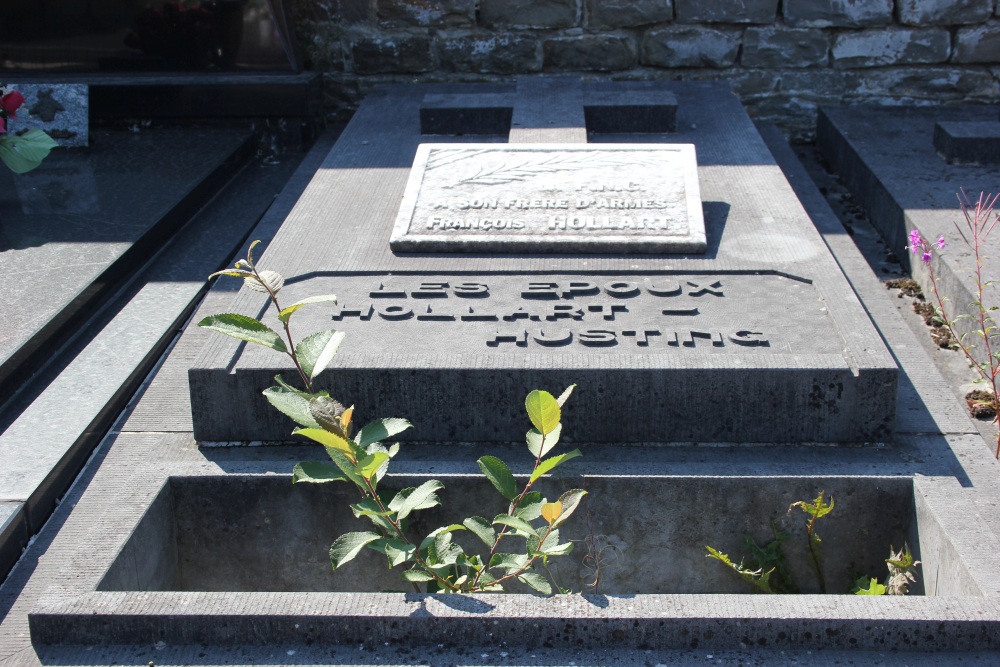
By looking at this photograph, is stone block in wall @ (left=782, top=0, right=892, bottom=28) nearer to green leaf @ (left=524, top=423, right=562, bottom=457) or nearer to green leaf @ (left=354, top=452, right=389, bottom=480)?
green leaf @ (left=524, top=423, right=562, bottom=457)

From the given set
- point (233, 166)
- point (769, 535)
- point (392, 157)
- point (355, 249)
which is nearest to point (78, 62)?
point (233, 166)

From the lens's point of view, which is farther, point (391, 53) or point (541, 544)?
point (391, 53)

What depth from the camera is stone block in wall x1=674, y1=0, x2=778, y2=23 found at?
17.2 ft

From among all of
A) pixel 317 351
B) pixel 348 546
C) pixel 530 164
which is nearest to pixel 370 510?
pixel 348 546

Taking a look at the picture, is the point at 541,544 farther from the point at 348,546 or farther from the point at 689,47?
the point at 689,47

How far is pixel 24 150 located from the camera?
413 cm

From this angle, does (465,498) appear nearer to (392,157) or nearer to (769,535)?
(769,535)

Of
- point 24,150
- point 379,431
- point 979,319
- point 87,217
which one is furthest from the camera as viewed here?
point 24,150

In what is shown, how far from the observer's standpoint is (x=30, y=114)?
4.91 meters

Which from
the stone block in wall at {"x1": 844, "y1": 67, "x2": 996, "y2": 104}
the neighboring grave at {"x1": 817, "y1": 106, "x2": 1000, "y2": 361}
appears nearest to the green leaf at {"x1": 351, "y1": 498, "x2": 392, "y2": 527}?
the neighboring grave at {"x1": 817, "y1": 106, "x2": 1000, "y2": 361}

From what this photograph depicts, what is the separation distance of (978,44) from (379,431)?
4392 millimetres

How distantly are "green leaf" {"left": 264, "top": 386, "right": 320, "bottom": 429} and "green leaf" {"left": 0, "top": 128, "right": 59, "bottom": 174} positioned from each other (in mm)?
2535

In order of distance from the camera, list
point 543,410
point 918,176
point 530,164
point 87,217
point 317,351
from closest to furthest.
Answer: point 543,410, point 317,351, point 530,164, point 87,217, point 918,176

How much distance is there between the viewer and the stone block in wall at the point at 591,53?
17.6 ft
